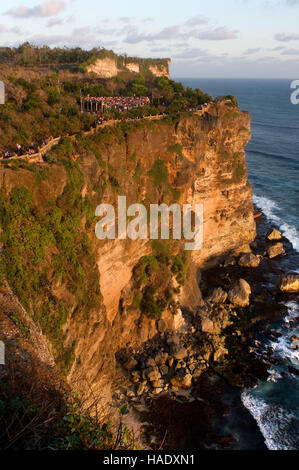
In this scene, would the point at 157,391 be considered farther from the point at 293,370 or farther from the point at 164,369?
the point at 293,370

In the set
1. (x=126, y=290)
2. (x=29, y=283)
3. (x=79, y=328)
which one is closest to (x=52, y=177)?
(x=29, y=283)

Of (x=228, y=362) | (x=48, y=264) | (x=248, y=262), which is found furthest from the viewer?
(x=248, y=262)

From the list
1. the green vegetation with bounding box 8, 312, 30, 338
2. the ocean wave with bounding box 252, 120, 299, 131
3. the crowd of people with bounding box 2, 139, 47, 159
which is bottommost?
the green vegetation with bounding box 8, 312, 30, 338

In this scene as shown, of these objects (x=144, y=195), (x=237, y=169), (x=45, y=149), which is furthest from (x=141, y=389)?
(x=237, y=169)

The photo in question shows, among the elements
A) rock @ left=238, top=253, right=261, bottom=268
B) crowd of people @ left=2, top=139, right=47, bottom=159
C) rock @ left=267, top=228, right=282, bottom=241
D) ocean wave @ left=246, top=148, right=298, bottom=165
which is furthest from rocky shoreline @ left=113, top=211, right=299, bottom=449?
ocean wave @ left=246, top=148, right=298, bottom=165

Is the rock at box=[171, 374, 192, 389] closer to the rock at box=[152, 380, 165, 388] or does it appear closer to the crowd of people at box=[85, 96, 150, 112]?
the rock at box=[152, 380, 165, 388]

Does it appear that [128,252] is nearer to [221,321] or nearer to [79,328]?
[79,328]
